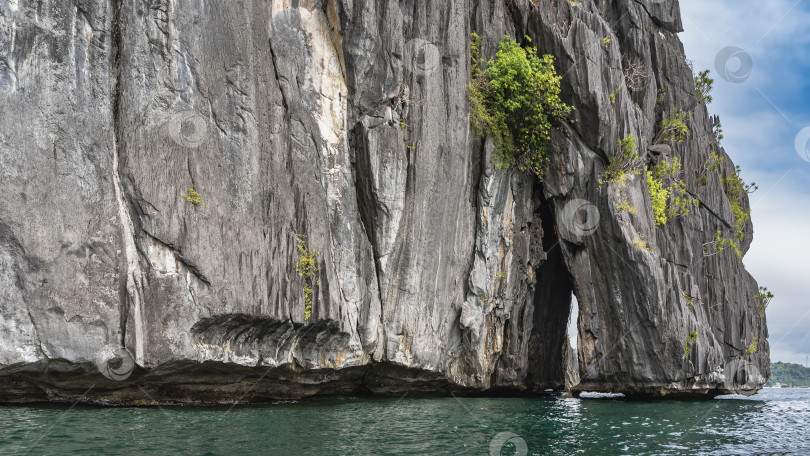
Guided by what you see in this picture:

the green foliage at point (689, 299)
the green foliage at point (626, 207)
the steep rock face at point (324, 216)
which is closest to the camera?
the steep rock face at point (324, 216)

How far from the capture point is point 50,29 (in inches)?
547

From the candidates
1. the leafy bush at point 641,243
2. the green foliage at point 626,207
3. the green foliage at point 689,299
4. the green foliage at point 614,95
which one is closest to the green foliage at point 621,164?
the green foliage at point 626,207

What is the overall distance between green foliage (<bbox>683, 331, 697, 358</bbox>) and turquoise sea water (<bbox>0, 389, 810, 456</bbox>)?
406 cm

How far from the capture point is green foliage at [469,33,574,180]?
21.3m

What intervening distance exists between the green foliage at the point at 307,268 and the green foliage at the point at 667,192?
46.6ft

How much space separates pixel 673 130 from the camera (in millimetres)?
26312

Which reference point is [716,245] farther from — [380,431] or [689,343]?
[380,431]

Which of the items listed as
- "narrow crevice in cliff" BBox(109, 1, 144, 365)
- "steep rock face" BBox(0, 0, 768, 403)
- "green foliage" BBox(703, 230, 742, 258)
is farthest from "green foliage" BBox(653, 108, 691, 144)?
"narrow crevice in cliff" BBox(109, 1, 144, 365)

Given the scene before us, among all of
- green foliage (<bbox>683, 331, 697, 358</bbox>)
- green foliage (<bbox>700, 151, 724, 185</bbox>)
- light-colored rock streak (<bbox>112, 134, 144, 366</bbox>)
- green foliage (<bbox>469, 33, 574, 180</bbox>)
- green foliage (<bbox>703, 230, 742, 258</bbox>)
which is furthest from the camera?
green foliage (<bbox>700, 151, 724, 185</bbox>)

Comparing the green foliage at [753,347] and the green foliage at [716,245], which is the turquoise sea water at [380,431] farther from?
the green foliage at [753,347]

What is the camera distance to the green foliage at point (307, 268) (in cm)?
1650

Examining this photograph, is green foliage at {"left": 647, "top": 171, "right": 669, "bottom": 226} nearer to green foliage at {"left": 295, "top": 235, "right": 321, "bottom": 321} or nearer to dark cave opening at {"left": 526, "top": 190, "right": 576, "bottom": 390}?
dark cave opening at {"left": 526, "top": 190, "right": 576, "bottom": 390}

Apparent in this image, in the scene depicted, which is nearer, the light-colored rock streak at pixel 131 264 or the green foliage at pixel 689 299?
the light-colored rock streak at pixel 131 264

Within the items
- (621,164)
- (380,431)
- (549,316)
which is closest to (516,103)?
(621,164)
